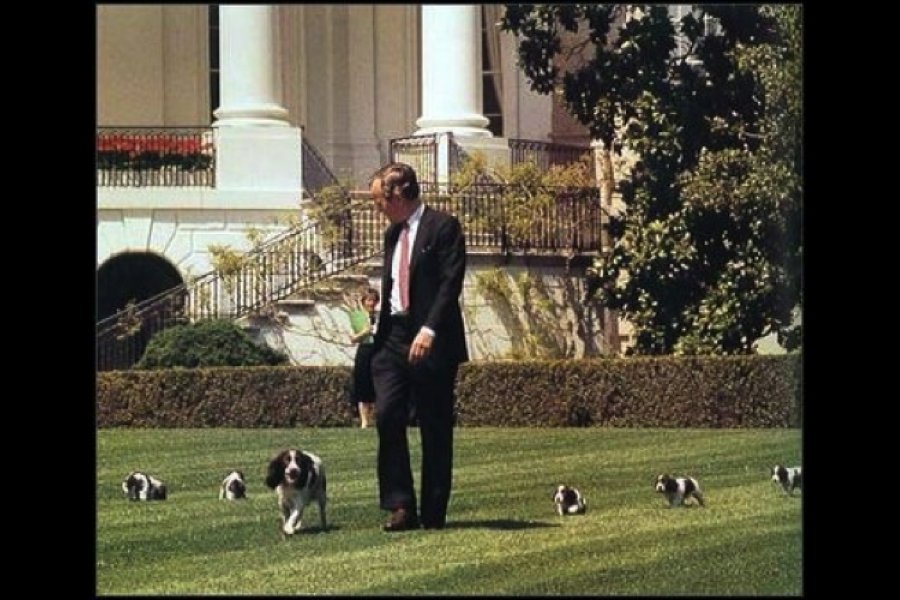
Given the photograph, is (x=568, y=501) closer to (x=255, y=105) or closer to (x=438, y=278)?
(x=438, y=278)

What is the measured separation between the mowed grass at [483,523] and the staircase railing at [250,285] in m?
0.43

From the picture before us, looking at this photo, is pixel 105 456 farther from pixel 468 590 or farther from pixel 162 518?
pixel 468 590

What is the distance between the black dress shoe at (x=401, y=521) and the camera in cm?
2083

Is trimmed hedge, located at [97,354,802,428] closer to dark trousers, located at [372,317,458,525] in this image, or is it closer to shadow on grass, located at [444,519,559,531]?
dark trousers, located at [372,317,458,525]

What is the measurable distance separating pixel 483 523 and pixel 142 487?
1452 mm

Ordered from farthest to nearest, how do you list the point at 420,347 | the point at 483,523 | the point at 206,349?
the point at 206,349 < the point at 483,523 < the point at 420,347

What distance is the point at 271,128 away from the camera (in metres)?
20.8

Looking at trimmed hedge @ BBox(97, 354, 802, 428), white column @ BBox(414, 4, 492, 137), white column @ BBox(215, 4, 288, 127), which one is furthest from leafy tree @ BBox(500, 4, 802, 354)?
white column @ BBox(215, 4, 288, 127)

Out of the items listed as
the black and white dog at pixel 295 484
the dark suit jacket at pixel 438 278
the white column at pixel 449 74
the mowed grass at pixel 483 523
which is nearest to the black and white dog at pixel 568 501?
the mowed grass at pixel 483 523

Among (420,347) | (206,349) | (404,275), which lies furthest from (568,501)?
(206,349)

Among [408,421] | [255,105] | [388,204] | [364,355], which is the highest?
[255,105]

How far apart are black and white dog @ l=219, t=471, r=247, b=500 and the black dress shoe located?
2.03ft

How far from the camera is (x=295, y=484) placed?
20.8 meters
